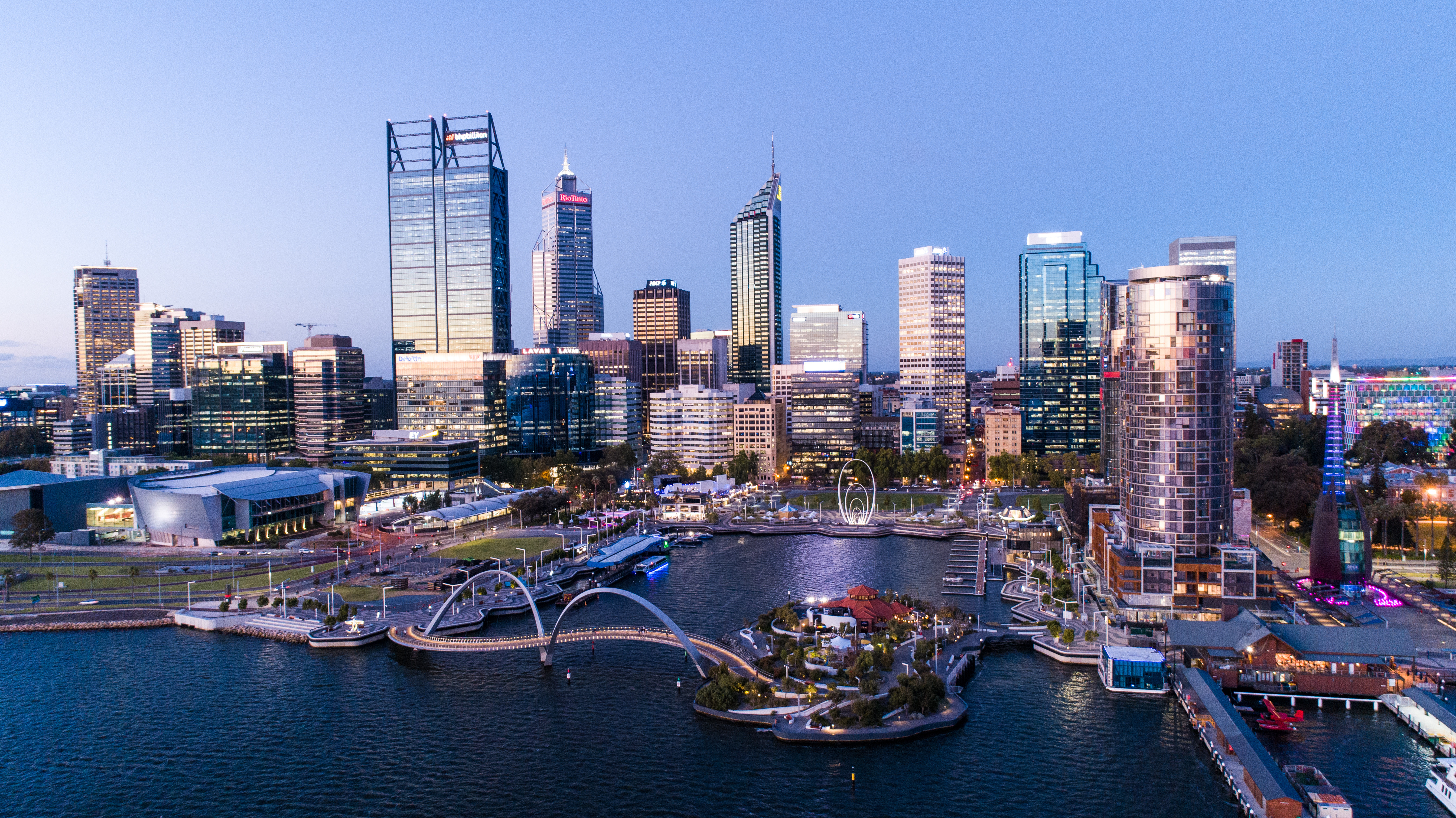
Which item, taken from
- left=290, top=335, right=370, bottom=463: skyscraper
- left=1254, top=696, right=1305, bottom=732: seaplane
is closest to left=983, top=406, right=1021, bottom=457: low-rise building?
left=1254, top=696, right=1305, bottom=732: seaplane

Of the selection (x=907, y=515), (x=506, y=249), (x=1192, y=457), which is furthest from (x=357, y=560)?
(x=506, y=249)

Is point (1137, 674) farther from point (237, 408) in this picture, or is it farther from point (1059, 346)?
point (237, 408)

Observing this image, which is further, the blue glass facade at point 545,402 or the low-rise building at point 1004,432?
the blue glass facade at point 545,402

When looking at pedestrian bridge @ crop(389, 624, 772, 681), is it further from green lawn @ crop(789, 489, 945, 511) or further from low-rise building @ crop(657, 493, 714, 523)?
green lawn @ crop(789, 489, 945, 511)

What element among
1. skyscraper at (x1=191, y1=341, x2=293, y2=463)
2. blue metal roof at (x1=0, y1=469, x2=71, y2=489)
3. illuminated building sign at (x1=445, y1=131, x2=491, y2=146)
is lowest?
blue metal roof at (x1=0, y1=469, x2=71, y2=489)

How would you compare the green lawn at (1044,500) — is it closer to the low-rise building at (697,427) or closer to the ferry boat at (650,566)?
the ferry boat at (650,566)

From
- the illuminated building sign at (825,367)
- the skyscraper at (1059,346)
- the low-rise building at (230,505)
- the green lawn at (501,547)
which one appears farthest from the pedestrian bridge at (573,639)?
the skyscraper at (1059,346)

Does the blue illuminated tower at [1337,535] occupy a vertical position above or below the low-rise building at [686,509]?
above

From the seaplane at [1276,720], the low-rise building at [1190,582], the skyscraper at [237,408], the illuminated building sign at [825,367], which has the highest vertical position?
the illuminated building sign at [825,367]
